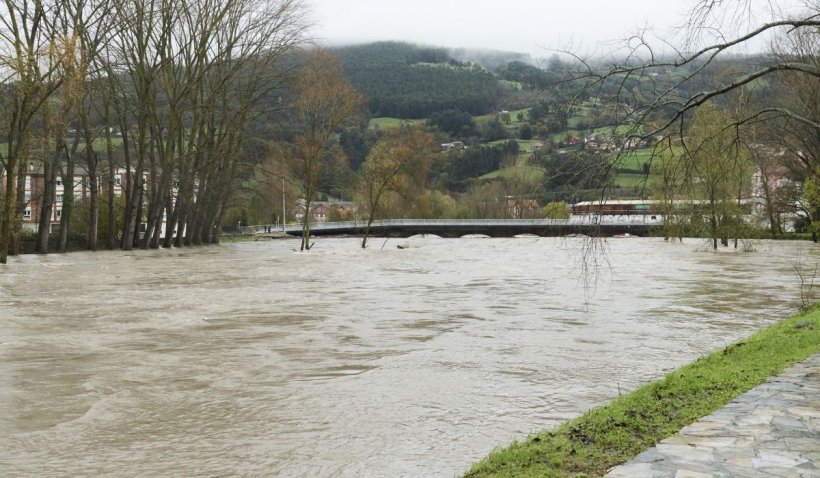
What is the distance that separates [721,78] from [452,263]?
28.8m

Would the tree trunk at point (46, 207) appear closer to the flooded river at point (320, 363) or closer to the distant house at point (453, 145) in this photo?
the flooded river at point (320, 363)

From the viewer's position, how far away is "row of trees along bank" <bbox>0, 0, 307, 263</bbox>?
3130cm

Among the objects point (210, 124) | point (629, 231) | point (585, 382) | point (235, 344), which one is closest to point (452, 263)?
point (210, 124)

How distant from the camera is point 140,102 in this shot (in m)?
42.0

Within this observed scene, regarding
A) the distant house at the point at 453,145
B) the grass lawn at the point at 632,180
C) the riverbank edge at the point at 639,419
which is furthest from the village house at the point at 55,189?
the distant house at the point at 453,145

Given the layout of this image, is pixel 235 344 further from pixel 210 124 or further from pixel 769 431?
pixel 210 124

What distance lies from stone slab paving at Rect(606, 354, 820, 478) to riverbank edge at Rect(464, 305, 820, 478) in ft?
0.66

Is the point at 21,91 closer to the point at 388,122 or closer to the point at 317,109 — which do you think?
the point at 317,109

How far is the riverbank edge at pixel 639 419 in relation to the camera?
18.6ft

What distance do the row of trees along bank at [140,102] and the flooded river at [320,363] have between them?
29.7 ft

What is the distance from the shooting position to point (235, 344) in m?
13.7

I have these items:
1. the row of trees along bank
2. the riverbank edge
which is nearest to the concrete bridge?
the row of trees along bank

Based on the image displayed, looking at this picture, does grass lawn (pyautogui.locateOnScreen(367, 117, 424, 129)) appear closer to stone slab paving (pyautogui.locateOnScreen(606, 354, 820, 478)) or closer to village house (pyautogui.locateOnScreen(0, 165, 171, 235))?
village house (pyautogui.locateOnScreen(0, 165, 171, 235))

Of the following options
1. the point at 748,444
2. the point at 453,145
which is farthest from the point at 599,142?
the point at 453,145
